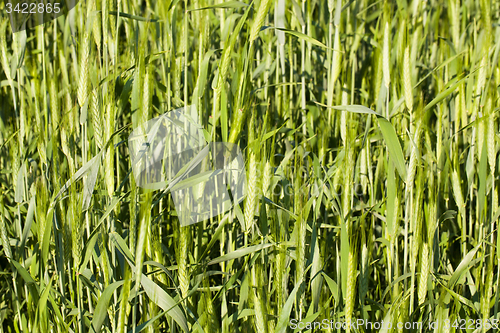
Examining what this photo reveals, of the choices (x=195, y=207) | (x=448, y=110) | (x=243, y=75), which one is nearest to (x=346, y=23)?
(x=448, y=110)

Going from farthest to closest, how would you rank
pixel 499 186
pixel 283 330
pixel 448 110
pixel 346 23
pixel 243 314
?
pixel 346 23 → pixel 448 110 → pixel 499 186 → pixel 243 314 → pixel 283 330

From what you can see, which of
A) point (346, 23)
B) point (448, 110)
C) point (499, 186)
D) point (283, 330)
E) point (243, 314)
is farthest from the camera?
point (346, 23)

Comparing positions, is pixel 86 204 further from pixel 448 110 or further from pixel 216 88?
pixel 448 110

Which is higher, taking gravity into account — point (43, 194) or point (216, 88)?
point (216, 88)

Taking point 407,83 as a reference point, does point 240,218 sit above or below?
below

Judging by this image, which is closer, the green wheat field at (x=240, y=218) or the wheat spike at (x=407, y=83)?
the green wheat field at (x=240, y=218)

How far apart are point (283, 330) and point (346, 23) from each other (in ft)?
4.42

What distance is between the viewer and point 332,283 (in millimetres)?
836

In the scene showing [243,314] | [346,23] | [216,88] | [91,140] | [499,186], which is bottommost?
[243,314]

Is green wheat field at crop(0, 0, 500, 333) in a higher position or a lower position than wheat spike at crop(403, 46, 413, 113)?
lower

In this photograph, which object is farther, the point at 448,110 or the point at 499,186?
the point at 448,110

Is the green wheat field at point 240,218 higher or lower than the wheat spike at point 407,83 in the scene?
lower

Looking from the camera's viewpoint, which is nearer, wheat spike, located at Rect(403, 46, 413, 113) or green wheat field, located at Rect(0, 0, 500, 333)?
green wheat field, located at Rect(0, 0, 500, 333)

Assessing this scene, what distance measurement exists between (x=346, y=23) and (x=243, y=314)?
132cm
